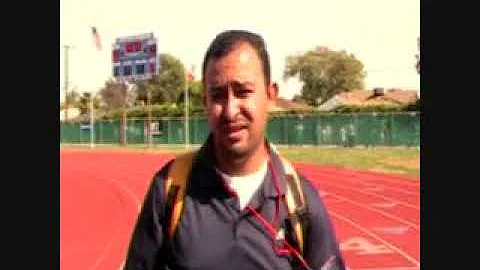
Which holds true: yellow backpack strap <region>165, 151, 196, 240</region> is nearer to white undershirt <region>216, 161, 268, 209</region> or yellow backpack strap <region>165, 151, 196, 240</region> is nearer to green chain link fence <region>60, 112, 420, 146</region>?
white undershirt <region>216, 161, 268, 209</region>

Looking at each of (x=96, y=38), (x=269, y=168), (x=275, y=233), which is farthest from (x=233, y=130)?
(x=96, y=38)

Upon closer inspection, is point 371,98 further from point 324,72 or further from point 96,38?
point 96,38

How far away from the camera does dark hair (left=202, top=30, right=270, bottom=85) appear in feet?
5.68

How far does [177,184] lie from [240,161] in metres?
0.16

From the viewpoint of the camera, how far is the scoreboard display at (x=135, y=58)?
44.9 m

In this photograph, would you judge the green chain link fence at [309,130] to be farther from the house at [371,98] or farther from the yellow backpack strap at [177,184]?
the yellow backpack strap at [177,184]

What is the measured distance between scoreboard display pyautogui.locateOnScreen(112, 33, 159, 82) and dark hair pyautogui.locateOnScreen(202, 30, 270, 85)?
141 feet

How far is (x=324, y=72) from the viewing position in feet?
237

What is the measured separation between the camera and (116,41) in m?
47.8

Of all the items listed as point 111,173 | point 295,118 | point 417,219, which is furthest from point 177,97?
point 417,219

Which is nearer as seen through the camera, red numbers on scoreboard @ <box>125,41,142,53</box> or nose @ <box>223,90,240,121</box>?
nose @ <box>223,90,240,121</box>

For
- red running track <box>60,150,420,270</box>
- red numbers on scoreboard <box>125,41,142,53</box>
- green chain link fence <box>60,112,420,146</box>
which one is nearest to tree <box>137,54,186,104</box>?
green chain link fence <box>60,112,420,146</box>

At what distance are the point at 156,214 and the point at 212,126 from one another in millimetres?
248

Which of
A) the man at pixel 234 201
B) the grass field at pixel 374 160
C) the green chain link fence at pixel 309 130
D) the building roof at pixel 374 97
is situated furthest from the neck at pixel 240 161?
the building roof at pixel 374 97
